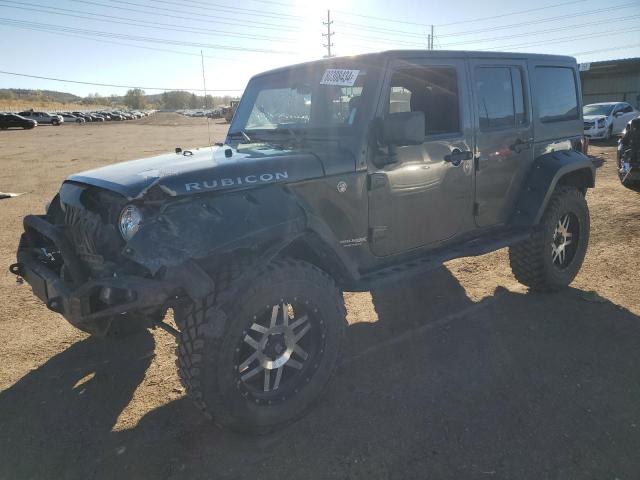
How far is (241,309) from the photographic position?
2420mm

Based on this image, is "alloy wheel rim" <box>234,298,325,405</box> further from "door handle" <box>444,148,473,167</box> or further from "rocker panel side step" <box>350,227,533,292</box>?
"door handle" <box>444,148,473,167</box>

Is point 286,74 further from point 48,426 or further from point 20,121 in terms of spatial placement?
point 20,121

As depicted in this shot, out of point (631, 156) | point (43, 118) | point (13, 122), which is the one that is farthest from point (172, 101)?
point (631, 156)

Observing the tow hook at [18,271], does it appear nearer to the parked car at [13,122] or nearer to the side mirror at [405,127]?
the side mirror at [405,127]

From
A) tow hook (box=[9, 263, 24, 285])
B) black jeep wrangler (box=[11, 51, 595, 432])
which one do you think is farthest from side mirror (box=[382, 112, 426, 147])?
tow hook (box=[9, 263, 24, 285])

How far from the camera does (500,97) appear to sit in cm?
399

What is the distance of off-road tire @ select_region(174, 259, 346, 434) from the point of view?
237 cm

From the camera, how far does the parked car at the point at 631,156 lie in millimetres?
7609

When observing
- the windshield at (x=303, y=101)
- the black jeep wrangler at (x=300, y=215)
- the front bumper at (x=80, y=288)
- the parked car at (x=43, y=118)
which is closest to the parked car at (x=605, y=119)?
the black jeep wrangler at (x=300, y=215)

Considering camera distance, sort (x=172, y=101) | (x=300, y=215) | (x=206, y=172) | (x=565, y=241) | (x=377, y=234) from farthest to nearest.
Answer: (x=172, y=101), (x=565, y=241), (x=377, y=234), (x=300, y=215), (x=206, y=172)

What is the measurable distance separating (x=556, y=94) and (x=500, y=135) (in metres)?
1.17

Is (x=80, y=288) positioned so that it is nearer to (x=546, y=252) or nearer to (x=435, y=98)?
(x=435, y=98)

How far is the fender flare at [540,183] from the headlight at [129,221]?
130 inches

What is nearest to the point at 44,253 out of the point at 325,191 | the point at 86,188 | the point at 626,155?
the point at 86,188
